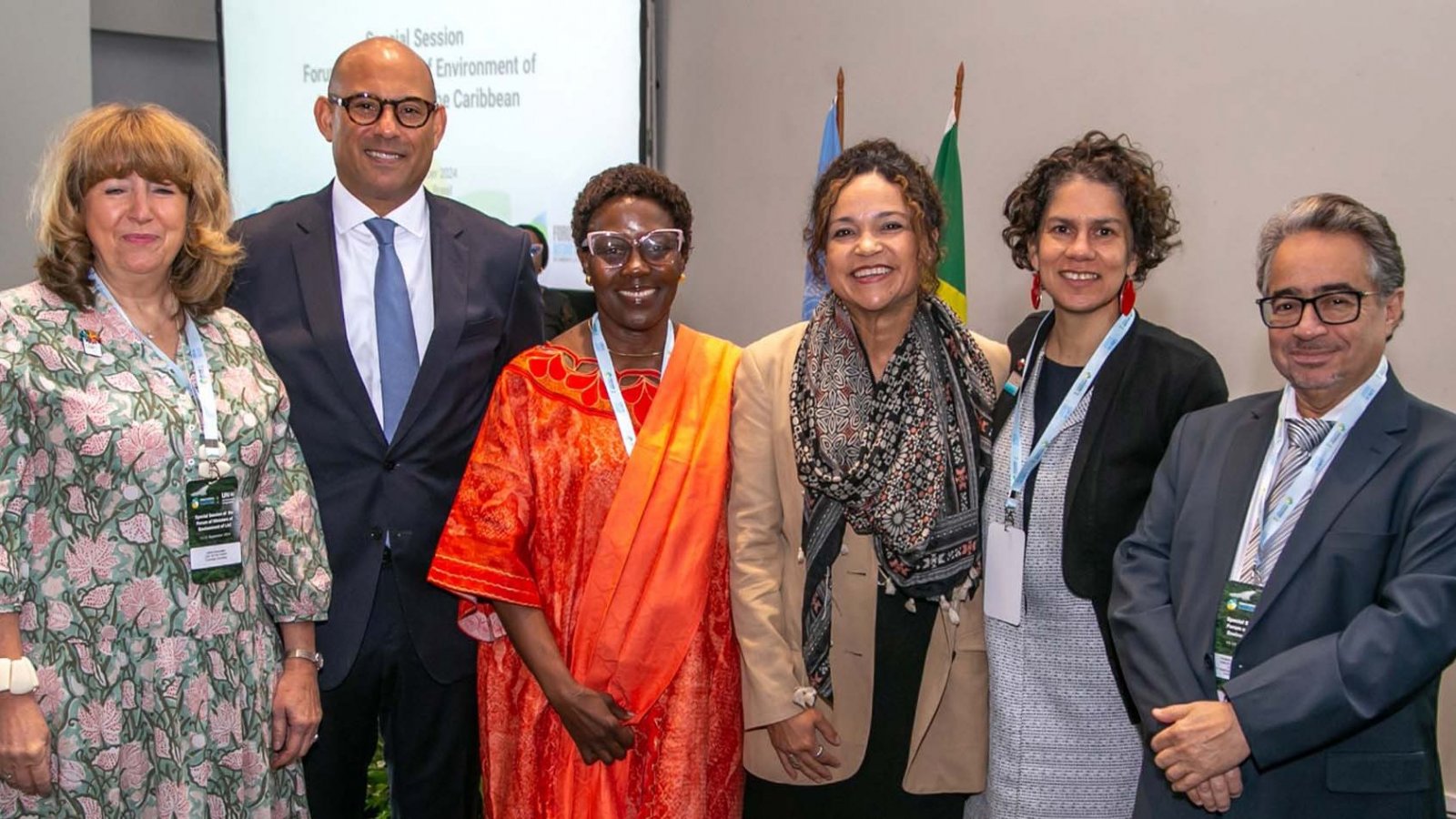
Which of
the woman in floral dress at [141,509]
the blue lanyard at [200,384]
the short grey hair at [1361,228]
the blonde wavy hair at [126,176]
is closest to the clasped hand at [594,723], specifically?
the woman in floral dress at [141,509]

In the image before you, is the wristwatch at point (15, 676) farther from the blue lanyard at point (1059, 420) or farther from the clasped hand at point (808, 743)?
the blue lanyard at point (1059, 420)

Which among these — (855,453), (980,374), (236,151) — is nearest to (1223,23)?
(980,374)

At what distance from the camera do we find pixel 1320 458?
6.09ft

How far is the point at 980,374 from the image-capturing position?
2318 millimetres

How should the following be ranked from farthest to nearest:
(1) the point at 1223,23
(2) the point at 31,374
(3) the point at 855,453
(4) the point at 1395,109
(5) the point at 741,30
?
1. (5) the point at 741,30
2. (1) the point at 1223,23
3. (4) the point at 1395,109
4. (3) the point at 855,453
5. (2) the point at 31,374

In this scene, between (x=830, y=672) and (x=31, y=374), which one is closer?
(x=31, y=374)

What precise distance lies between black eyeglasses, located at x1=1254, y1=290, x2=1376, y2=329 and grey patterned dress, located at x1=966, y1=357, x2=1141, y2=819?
396 mm

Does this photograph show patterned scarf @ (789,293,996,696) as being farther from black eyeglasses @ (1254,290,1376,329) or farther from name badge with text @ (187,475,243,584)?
name badge with text @ (187,475,243,584)

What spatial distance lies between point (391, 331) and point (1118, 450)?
1465 mm

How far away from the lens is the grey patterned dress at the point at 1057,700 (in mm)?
2160

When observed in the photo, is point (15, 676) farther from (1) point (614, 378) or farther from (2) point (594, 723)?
(1) point (614, 378)

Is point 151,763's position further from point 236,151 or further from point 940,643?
point 236,151

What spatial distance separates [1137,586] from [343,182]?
71.5 inches

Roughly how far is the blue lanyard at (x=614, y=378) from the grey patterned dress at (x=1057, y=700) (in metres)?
0.76
